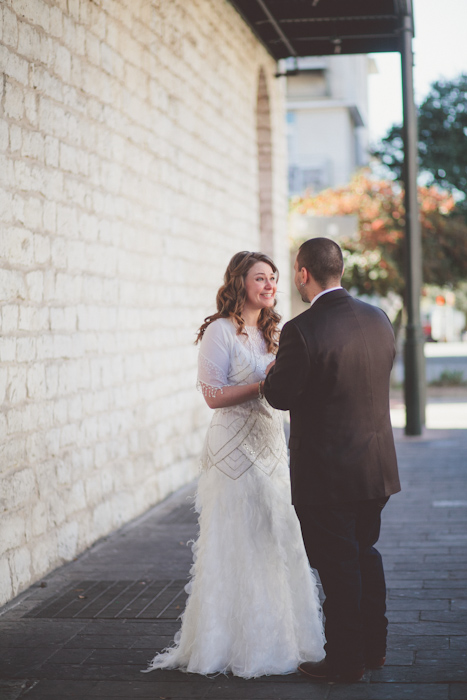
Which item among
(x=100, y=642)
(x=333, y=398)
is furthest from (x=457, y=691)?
(x=100, y=642)

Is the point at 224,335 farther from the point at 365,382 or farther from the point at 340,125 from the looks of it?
the point at 340,125

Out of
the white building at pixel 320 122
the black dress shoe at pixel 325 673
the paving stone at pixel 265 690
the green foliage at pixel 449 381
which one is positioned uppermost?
the white building at pixel 320 122

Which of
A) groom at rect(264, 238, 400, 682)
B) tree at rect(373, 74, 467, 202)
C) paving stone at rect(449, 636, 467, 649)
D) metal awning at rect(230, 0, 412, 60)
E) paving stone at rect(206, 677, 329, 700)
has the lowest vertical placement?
paving stone at rect(206, 677, 329, 700)

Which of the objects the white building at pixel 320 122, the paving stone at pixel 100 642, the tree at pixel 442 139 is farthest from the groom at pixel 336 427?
the white building at pixel 320 122

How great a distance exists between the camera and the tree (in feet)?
95.5

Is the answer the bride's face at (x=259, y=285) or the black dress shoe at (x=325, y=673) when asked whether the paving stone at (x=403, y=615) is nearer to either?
the black dress shoe at (x=325, y=673)

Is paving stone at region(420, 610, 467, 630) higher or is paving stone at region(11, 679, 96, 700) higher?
paving stone at region(420, 610, 467, 630)

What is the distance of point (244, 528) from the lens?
4.37m

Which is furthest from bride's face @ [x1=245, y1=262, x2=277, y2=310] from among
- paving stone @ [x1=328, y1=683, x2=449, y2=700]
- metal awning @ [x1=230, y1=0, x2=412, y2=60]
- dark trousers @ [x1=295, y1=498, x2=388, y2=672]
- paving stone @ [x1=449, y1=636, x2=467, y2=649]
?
metal awning @ [x1=230, y1=0, x2=412, y2=60]

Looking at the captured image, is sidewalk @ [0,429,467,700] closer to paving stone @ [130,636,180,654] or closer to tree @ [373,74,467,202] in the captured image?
paving stone @ [130,636,180,654]

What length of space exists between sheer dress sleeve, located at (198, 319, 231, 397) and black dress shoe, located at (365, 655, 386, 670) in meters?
1.32

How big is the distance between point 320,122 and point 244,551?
38.6m

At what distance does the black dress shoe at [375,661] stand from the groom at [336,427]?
0.52ft

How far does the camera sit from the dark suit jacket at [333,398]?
400cm
